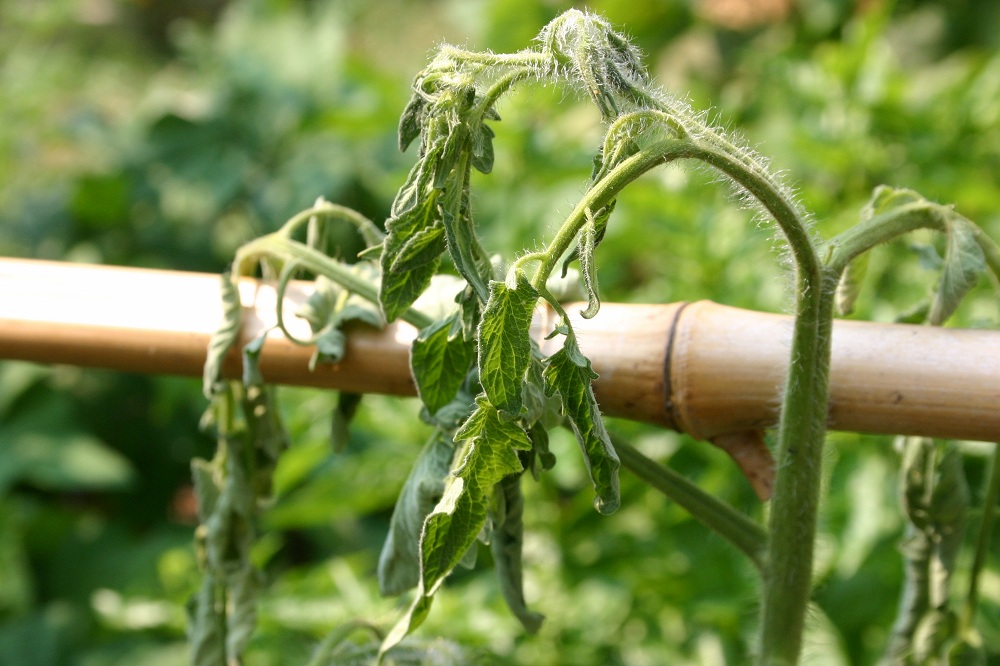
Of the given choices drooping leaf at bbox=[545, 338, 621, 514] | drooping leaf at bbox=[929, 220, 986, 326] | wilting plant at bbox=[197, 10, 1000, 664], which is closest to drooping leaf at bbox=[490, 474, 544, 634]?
wilting plant at bbox=[197, 10, 1000, 664]

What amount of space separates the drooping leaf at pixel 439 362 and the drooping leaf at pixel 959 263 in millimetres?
341

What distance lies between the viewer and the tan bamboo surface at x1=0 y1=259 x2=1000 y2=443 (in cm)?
65

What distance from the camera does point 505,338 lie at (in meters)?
0.54

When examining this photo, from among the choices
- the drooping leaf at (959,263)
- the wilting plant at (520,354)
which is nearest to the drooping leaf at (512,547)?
the wilting plant at (520,354)

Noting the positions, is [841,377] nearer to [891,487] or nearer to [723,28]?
[891,487]

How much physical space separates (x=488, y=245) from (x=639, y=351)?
→ 3.26 ft

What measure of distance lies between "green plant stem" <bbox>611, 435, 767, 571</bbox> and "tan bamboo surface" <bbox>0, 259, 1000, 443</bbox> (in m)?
0.04

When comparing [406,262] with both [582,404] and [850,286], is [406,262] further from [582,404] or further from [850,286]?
[850,286]

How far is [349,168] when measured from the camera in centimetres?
246

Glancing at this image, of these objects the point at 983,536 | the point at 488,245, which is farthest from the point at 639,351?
the point at 488,245

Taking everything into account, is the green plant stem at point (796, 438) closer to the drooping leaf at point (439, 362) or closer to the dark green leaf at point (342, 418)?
the drooping leaf at point (439, 362)

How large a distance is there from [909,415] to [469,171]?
0.32 meters

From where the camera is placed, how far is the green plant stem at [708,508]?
741 mm

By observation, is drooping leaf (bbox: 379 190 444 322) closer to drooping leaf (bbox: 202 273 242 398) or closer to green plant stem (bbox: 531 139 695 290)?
green plant stem (bbox: 531 139 695 290)
